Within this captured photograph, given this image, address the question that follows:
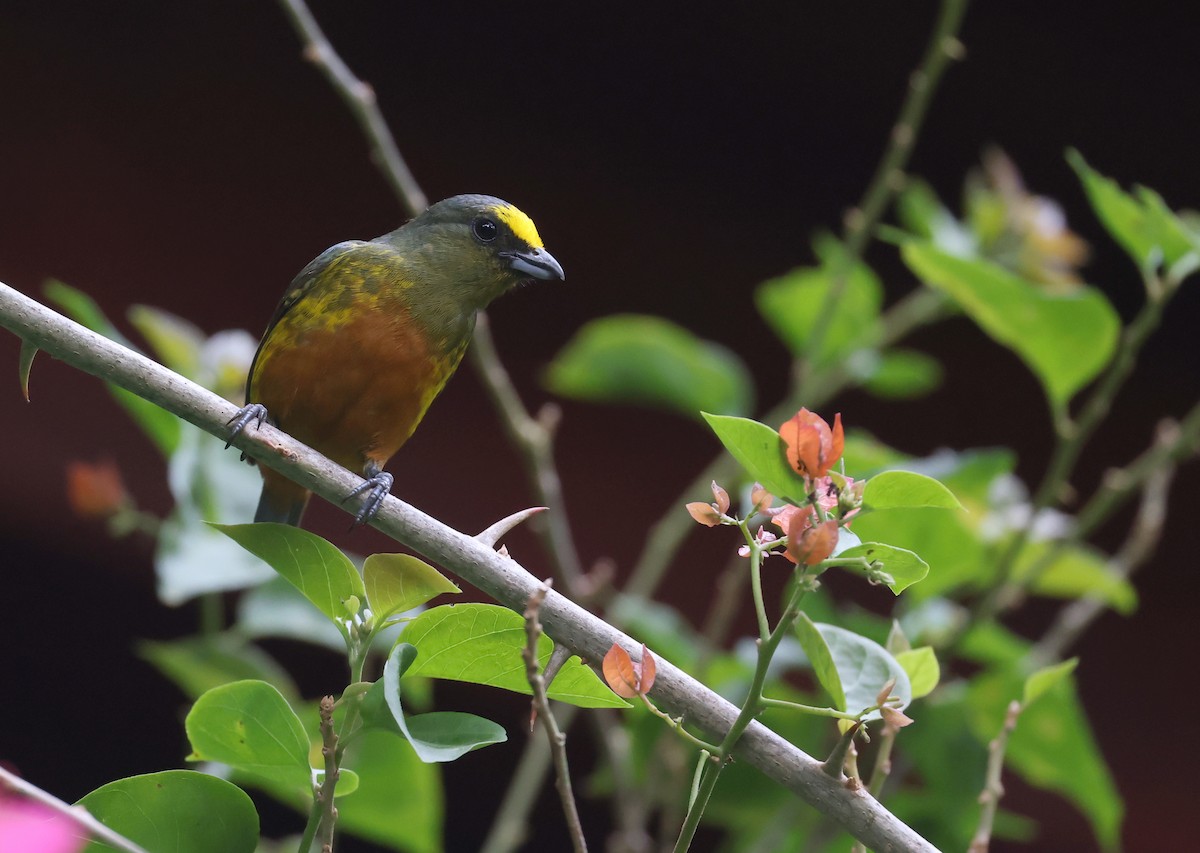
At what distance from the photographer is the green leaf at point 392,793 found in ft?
5.39

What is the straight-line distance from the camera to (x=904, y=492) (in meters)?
0.85

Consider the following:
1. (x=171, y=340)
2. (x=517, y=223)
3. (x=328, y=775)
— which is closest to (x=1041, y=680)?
(x=328, y=775)

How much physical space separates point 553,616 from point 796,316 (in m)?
1.61

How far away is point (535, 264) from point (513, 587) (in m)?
1.08

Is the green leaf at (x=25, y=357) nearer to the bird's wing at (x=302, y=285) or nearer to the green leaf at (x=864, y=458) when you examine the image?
the bird's wing at (x=302, y=285)

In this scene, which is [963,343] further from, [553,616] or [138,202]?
[553,616]

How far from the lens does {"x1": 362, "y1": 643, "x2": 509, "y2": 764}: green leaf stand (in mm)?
824

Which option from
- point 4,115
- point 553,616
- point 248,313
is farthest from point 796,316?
point 4,115

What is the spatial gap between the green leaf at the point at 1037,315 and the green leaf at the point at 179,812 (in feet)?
3.85

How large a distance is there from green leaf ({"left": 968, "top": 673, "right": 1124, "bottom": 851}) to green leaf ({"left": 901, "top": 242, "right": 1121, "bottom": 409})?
441mm

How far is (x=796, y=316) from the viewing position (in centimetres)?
241

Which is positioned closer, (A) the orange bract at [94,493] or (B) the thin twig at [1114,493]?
(B) the thin twig at [1114,493]

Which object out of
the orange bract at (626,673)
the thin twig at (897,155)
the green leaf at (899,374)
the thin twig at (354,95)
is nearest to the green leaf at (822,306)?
the green leaf at (899,374)

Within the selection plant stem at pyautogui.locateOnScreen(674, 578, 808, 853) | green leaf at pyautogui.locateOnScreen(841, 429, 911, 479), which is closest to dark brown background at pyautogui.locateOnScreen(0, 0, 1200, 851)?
green leaf at pyautogui.locateOnScreen(841, 429, 911, 479)
